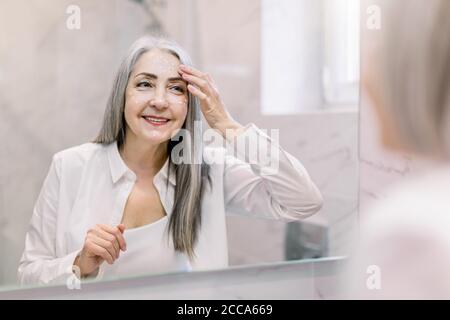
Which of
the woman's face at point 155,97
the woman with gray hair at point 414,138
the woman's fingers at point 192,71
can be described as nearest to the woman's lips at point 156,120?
the woman's face at point 155,97

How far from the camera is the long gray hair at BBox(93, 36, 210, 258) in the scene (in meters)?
0.84

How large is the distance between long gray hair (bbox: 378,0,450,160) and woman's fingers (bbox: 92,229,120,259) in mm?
675

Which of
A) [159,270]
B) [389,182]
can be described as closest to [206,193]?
[159,270]

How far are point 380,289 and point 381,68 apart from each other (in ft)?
1.68

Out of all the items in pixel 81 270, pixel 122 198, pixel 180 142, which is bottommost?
pixel 81 270

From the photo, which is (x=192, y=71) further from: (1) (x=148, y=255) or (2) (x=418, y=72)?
(2) (x=418, y=72)

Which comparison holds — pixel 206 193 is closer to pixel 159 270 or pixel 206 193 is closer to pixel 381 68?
pixel 159 270

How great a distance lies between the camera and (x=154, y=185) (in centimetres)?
90

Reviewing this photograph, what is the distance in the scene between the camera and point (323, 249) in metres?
1.00

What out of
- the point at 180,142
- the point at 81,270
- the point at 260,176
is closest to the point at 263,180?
the point at 260,176

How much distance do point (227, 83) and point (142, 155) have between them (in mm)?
224

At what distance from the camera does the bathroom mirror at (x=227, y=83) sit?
0.81 metres

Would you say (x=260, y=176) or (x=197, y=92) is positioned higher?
(x=197, y=92)

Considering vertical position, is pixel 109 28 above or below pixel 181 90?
above
